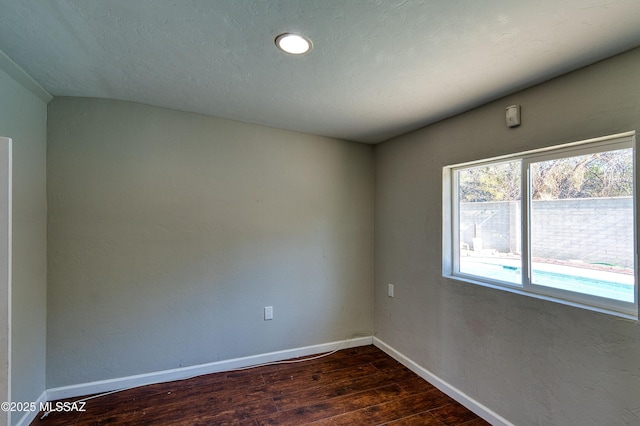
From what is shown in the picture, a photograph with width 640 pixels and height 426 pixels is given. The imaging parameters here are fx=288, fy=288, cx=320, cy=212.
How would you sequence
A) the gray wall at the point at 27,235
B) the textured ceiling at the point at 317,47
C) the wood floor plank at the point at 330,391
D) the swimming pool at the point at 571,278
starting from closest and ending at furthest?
the textured ceiling at the point at 317,47 < the swimming pool at the point at 571,278 < the gray wall at the point at 27,235 < the wood floor plank at the point at 330,391

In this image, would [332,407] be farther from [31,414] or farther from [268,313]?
[31,414]

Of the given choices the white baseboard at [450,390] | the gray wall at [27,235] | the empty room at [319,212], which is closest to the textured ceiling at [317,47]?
the empty room at [319,212]

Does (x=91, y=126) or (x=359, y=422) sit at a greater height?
(x=91, y=126)

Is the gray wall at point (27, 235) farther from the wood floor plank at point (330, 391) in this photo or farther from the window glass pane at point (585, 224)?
the window glass pane at point (585, 224)

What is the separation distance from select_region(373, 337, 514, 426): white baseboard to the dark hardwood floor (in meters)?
0.05

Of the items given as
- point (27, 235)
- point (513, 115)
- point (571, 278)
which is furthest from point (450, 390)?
point (27, 235)

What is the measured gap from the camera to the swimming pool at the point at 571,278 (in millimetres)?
1514

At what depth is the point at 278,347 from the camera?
9.30 ft

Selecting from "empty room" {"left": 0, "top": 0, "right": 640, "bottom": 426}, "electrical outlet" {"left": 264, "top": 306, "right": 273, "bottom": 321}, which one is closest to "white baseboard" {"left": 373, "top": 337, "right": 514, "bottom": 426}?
"empty room" {"left": 0, "top": 0, "right": 640, "bottom": 426}

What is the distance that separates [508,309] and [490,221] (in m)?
0.64

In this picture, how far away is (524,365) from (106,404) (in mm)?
2911

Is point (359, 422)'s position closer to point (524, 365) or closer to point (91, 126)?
point (524, 365)

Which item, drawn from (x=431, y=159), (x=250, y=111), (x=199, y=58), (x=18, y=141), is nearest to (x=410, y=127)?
(x=431, y=159)

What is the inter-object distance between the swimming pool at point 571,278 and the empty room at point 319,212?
0.01 metres
